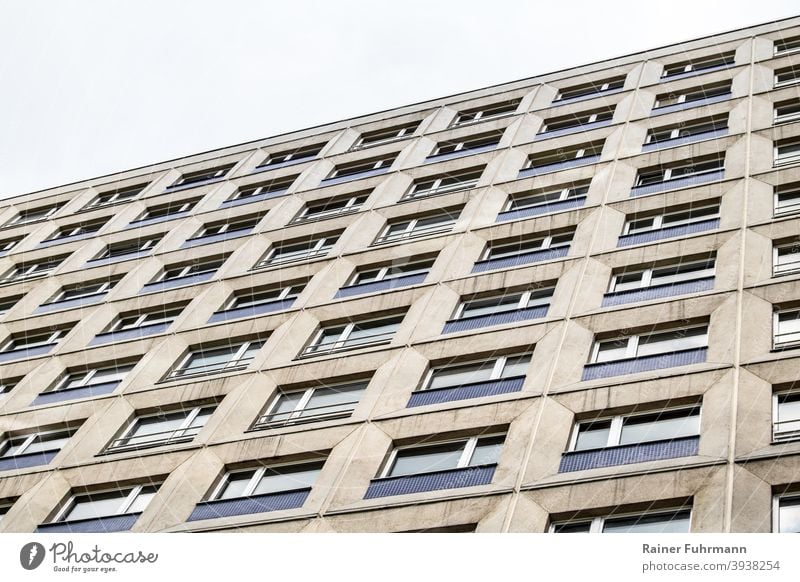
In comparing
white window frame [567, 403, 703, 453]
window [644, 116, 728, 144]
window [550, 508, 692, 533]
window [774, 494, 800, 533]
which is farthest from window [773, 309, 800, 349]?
window [644, 116, 728, 144]

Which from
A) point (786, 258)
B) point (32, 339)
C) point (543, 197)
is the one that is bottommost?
point (32, 339)

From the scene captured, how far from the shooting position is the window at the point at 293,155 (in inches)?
1575

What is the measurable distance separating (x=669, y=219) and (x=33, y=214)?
27868mm

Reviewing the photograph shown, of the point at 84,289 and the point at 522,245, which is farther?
the point at 84,289

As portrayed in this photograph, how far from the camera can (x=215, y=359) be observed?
26391 millimetres

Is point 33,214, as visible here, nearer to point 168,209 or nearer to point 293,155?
point 168,209

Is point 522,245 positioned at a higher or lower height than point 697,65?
lower

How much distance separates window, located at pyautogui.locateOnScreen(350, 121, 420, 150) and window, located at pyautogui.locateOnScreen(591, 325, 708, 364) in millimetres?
18702

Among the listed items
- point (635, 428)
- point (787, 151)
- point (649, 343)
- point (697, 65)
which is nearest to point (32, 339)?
point (649, 343)

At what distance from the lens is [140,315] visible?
3022 centimetres

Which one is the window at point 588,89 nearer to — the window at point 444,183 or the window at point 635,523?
the window at point 444,183

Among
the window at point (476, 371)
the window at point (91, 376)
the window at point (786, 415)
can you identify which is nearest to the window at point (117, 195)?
the window at point (91, 376)
